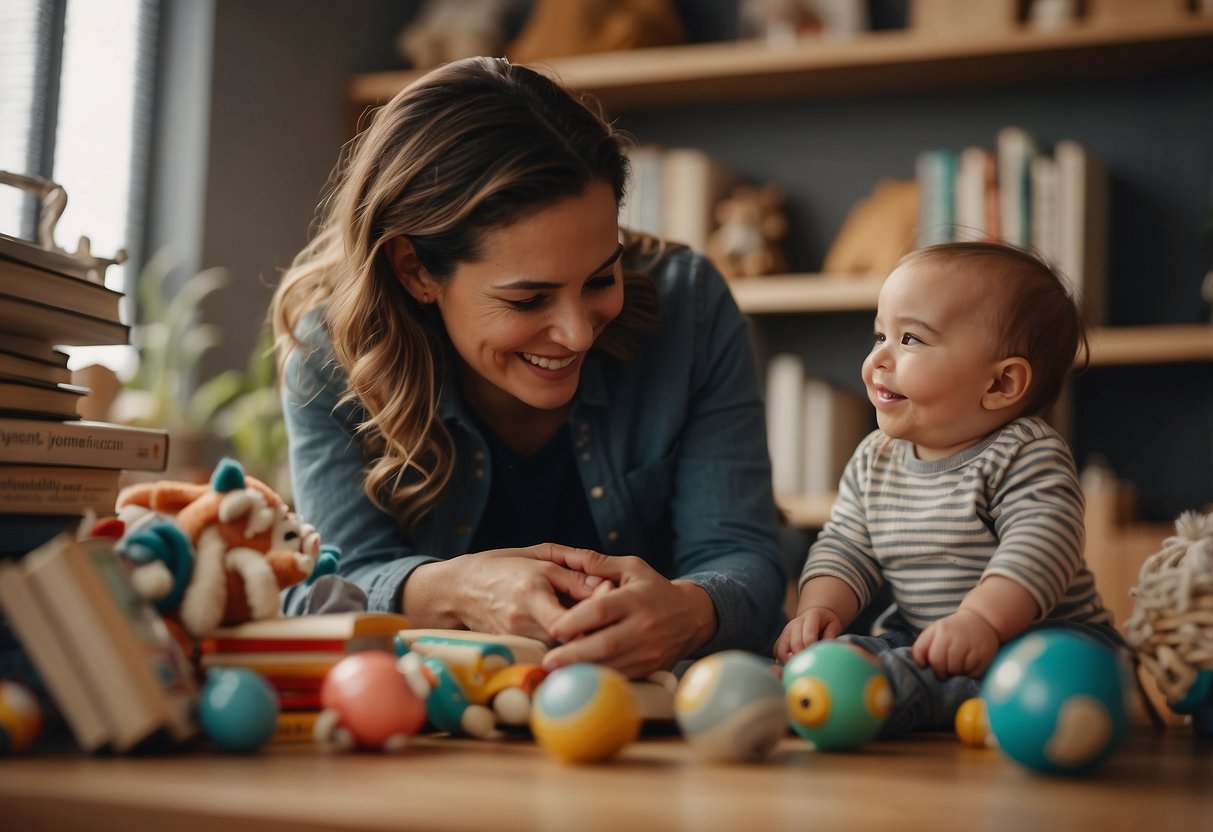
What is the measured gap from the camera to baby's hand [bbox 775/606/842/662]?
3.40ft

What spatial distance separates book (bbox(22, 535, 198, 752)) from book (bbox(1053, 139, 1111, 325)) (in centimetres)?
222

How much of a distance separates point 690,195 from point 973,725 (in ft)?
7.03

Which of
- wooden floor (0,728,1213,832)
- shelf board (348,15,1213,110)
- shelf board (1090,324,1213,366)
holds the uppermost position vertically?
shelf board (348,15,1213,110)

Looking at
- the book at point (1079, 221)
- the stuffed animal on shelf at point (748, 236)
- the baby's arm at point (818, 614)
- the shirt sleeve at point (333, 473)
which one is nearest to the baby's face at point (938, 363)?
the baby's arm at point (818, 614)

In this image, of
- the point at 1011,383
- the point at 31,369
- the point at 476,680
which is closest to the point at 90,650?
the point at 476,680

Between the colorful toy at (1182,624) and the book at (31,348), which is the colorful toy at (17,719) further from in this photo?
the colorful toy at (1182,624)

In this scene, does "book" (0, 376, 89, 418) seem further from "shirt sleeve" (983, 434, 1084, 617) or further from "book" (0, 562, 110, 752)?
"shirt sleeve" (983, 434, 1084, 617)

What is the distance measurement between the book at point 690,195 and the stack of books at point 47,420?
192 centimetres

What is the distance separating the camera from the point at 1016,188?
101 inches

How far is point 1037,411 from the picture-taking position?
1.13 meters

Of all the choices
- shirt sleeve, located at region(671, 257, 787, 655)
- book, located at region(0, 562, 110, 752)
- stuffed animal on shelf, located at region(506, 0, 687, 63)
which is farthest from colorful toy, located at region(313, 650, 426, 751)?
stuffed animal on shelf, located at region(506, 0, 687, 63)

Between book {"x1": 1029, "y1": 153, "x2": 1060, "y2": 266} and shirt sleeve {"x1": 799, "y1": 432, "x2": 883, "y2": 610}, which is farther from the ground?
book {"x1": 1029, "y1": 153, "x2": 1060, "y2": 266}

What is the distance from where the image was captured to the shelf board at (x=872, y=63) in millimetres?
2564

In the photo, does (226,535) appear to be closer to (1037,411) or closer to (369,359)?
(369,359)
